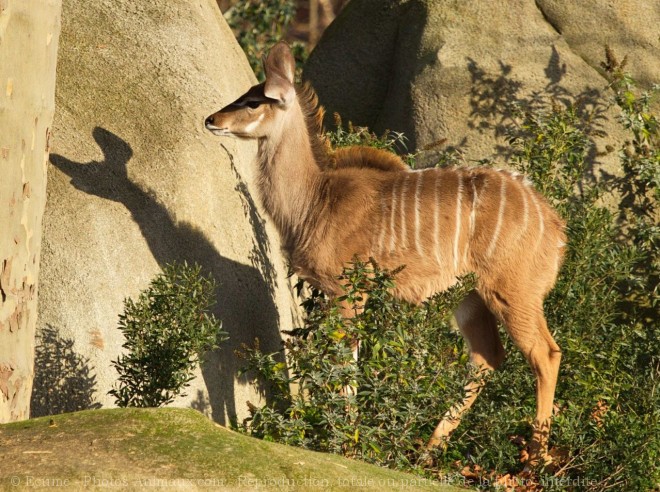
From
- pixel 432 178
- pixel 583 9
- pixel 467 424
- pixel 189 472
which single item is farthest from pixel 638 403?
pixel 583 9

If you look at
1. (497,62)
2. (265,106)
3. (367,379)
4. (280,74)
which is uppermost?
(497,62)

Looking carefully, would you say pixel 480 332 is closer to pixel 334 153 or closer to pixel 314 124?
pixel 334 153

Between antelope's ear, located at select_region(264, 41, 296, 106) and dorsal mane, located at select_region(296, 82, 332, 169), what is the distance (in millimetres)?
155

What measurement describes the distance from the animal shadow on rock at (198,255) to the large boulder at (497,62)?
1.81 m

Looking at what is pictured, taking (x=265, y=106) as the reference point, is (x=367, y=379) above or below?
below

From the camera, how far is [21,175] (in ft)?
12.2

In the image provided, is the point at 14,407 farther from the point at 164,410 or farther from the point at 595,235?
the point at 595,235

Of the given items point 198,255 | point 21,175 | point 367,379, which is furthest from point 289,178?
point 21,175

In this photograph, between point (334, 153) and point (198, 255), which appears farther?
point (334, 153)

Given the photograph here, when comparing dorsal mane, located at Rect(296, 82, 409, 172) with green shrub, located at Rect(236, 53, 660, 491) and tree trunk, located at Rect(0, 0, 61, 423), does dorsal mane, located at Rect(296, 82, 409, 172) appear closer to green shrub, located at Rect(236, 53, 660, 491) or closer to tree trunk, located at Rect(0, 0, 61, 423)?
green shrub, located at Rect(236, 53, 660, 491)

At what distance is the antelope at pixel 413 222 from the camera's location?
4.86 m

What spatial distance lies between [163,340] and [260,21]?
4595mm

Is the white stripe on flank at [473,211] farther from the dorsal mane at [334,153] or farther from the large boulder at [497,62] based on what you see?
the large boulder at [497,62]

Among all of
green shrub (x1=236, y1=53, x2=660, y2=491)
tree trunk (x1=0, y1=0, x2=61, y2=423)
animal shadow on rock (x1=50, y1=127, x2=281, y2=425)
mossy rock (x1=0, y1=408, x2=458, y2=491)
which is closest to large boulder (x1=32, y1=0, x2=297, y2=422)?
animal shadow on rock (x1=50, y1=127, x2=281, y2=425)
